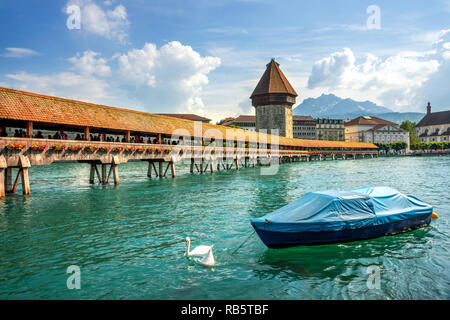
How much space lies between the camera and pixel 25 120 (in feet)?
70.9

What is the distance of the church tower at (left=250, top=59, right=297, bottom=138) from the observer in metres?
85.9

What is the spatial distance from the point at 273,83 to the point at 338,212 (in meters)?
80.8

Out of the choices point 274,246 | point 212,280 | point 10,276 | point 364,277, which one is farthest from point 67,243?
point 364,277

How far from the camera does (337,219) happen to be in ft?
33.1

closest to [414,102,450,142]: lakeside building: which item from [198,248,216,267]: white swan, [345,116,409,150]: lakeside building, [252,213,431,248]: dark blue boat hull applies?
[345,116,409,150]: lakeside building

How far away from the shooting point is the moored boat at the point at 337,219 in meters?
9.74

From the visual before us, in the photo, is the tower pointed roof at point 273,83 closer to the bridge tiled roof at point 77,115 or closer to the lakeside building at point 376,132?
the bridge tiled roof at point 77,115

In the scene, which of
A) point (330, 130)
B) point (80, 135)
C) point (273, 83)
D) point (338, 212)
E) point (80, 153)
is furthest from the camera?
point (330, 130)

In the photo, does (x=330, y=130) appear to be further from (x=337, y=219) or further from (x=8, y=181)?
(x=337, y=219)

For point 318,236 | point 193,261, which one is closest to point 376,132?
point 318,236

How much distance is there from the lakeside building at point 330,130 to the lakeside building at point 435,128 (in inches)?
1633

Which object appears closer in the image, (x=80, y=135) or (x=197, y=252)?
(x=197, y=252)

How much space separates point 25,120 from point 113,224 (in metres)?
12.9

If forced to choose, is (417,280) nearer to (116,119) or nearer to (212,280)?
(212,280)
